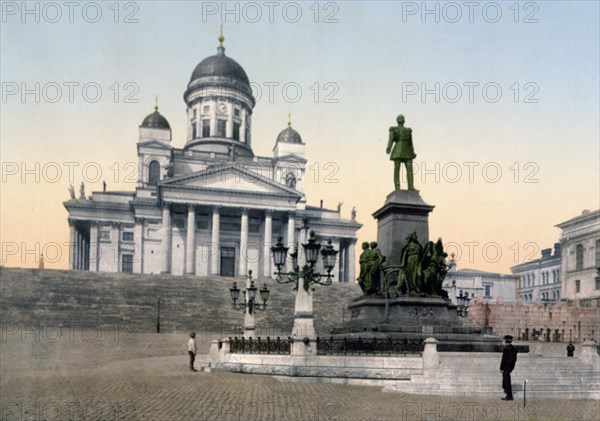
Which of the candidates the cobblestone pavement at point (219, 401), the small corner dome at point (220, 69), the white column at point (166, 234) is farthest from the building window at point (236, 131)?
the cobblestone pavement at point (219, 401)

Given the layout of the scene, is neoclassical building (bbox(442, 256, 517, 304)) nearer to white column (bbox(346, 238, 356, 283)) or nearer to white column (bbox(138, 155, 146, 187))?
white column (bbox(346, 238, 356, 283))

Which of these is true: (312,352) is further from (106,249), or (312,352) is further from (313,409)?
(106,249)

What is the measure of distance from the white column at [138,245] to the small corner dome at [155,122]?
12.1 meters

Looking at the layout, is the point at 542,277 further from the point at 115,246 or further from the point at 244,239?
the point at 115,246

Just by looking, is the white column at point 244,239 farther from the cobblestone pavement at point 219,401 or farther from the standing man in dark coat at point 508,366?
the standing man in dark coat at point 508,366

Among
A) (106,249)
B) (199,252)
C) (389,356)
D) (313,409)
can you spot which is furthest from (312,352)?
(106,249)

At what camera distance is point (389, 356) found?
15.7 m

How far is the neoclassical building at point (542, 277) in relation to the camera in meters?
87.2

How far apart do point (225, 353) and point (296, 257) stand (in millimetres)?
3655

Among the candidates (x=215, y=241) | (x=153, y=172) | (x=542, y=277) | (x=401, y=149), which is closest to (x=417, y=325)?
(x=401, y=149)

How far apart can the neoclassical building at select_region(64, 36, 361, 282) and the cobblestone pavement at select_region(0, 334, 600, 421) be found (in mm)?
43402

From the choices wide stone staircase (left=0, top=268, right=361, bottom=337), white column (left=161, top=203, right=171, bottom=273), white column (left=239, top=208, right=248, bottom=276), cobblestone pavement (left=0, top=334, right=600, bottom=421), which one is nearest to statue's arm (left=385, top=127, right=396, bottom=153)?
cobblestone pavement (left=0, top=334, right=600, bottom=421)

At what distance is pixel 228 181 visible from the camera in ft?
205

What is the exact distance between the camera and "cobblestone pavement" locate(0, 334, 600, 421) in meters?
11.0
